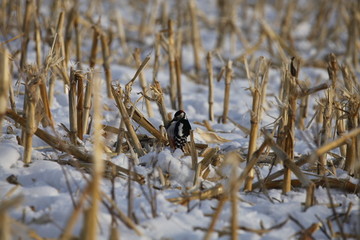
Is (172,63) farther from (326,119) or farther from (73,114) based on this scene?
(326,119)

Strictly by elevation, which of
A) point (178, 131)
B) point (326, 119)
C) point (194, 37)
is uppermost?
point (194, 37)

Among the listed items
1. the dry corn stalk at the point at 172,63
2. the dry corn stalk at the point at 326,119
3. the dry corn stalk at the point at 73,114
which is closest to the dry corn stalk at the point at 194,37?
the dry corn stalk at the point at 172,63

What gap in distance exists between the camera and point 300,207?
74.5 inches

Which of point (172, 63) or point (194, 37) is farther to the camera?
point (194, 37)

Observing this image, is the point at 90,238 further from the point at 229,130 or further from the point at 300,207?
the point at 229,130

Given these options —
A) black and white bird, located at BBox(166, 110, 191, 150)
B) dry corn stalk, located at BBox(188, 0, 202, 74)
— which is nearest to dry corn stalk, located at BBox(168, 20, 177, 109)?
black and white bird, located at BBox(166, 110, 191, 150)

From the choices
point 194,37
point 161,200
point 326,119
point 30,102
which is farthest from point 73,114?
point 194,37

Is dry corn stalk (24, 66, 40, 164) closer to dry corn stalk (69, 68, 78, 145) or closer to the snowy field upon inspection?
the snowy field

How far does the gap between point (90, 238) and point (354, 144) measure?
1.38m

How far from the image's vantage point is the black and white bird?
2340mm

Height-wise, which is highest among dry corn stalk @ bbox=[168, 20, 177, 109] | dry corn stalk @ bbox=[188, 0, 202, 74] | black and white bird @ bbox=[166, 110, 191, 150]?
dry corn stalk @ bbox=[188, 0, 202, 74]

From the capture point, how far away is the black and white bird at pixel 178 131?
234cm

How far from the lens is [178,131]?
2.34 meters

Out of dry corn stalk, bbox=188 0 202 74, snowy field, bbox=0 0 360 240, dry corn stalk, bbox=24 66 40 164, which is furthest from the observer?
dry corn stalk, bbox=188 0 202 74
